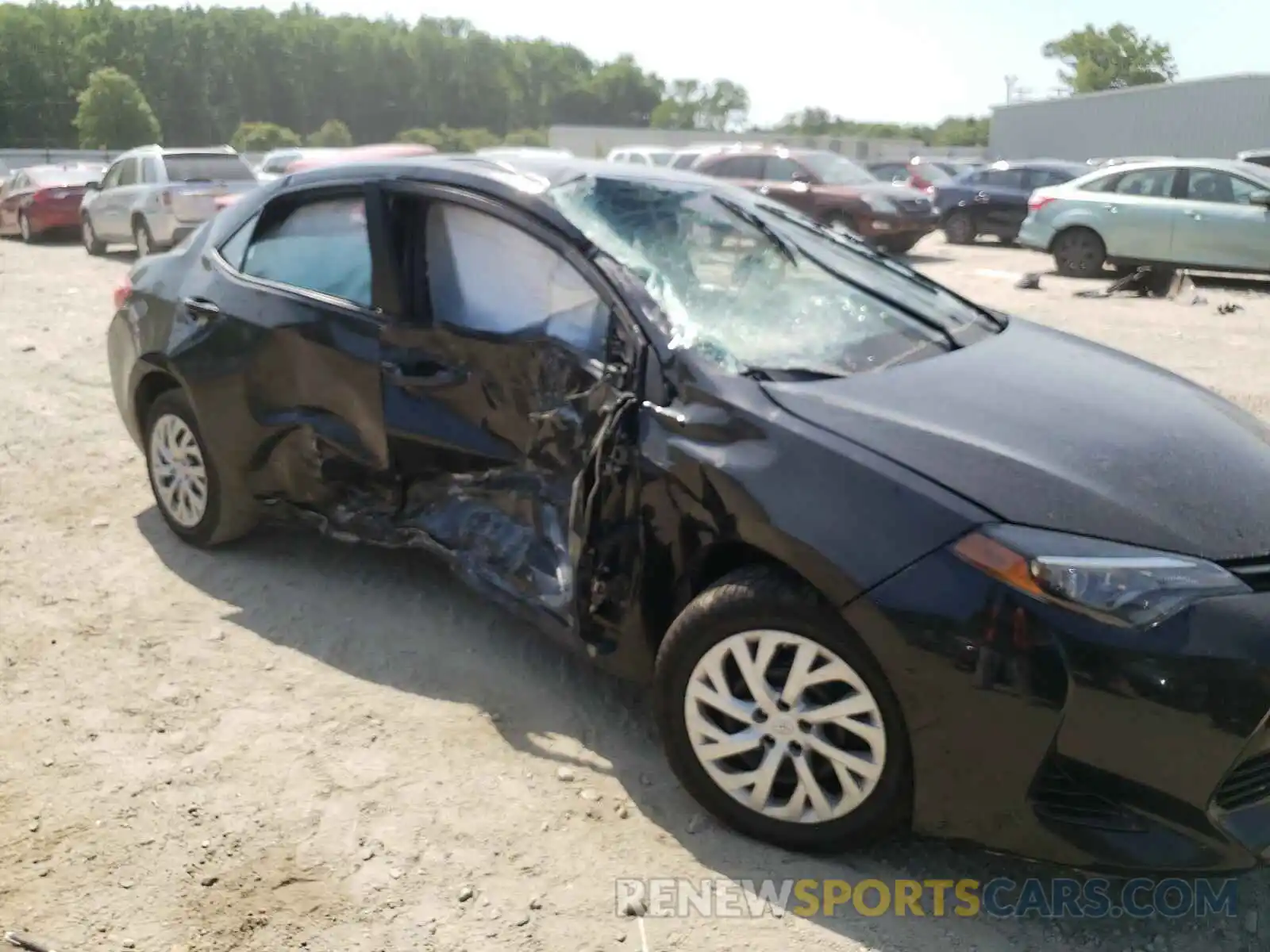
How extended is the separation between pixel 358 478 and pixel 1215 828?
111 inches

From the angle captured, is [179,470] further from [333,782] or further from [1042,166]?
[1042,166]

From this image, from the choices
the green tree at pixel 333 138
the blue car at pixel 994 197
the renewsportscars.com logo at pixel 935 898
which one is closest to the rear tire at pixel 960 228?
the blue car at pixel 994 197

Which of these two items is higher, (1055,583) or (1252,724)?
(1055,583)

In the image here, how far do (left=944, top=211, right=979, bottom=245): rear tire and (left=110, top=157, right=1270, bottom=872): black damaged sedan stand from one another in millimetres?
16536

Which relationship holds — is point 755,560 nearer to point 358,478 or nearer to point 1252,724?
point 1252,724

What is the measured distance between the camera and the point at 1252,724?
2.34 metres

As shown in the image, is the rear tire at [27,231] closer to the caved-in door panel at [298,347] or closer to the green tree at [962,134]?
the caved-in door panel at [298,347]

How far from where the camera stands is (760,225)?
3854 millimetres

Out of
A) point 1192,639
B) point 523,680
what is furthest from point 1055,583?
point 523,680

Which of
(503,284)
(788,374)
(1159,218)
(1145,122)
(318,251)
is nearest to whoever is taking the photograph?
(788,374)

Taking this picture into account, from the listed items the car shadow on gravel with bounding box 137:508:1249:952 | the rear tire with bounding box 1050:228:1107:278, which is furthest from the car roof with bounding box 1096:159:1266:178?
the car shadow on gravel with bounding box 137:508:1249:952

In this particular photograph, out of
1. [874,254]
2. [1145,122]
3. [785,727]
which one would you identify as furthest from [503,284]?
[1145,122]

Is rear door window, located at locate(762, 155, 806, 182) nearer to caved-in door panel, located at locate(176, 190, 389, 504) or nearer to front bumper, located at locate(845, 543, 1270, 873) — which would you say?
caved-in door panel, located at locate(176, 190, 389, 504)

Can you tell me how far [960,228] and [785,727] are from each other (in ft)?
60.7
